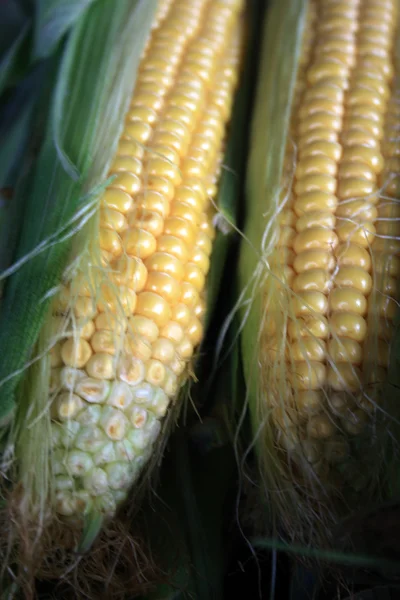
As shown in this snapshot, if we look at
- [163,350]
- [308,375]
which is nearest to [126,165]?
[163,350]

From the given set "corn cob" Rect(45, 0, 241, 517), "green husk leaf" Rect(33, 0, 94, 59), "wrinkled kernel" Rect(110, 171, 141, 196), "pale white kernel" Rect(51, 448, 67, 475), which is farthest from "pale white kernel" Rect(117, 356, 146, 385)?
"green husk leaf" Rect(33, 0, 94, 59)

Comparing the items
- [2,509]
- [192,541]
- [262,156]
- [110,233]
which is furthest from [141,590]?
[262,156]

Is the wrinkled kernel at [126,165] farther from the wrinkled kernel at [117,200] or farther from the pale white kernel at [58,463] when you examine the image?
the pale white kernel at [58,463]

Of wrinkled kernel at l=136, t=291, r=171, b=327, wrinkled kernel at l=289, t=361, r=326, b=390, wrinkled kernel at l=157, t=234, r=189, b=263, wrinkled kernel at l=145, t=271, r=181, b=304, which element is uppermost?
wrinkled kernel at l=157, t=234, r=189, b=263

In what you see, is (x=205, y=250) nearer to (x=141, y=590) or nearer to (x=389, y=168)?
(x=389, y=168)

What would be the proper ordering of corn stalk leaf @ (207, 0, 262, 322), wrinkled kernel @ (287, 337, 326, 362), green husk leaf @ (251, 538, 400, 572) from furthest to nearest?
1. corn stalk leaf @ (207, 0, 262, 322)
2. wrinkled kernel @ (287, 337, 326, 362)
3. green husk leaf @ (251, 538, 400, 572)

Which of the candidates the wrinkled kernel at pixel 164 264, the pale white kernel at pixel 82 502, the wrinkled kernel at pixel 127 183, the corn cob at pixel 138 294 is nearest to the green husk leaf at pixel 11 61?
the corn cob at pixel 138 294

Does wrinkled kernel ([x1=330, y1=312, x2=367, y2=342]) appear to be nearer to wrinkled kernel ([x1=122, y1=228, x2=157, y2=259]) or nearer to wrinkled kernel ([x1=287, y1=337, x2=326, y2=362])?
wrinkled kernel ([x1=287, y1=337, x2=326, y2=362])
